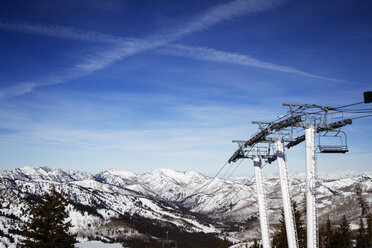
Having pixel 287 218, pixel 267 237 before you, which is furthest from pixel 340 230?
pixel 287 218

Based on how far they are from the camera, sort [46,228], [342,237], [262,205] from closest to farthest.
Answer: [262,205] < [46,228] < [342,237]

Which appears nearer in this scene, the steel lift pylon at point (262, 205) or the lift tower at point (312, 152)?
the lift tower at point (312, 152)

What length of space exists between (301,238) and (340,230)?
1434 inches

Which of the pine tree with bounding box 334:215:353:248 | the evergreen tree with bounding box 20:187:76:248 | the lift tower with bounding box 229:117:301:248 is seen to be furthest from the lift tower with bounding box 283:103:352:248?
the pine tree with bounding box 334:215:353:248

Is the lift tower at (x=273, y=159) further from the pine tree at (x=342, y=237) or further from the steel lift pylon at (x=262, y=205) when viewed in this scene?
the pine tree at (x=342, y=237)

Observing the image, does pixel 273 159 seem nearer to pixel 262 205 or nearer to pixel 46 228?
pixel 262 205

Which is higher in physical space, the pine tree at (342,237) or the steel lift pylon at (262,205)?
the steel lift pylon at (262,205)

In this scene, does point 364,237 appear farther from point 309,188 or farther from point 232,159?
point 309,188

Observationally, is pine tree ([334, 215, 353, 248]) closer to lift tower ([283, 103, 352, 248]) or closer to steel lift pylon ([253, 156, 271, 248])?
steel lift pylon ([253, 156, 271, 248])

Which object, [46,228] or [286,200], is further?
[46,228]

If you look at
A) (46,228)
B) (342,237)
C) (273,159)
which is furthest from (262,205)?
(342,237)

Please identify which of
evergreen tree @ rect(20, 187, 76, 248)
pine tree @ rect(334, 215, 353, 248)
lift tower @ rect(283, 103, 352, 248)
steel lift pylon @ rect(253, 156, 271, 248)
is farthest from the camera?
pine tree @ rect(334, 215, 353, 248)

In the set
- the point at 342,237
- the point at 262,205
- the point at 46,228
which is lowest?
the point at 342,237

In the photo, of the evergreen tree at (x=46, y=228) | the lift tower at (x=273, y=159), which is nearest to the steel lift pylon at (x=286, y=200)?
the lift tower at (x=273, y=159)
